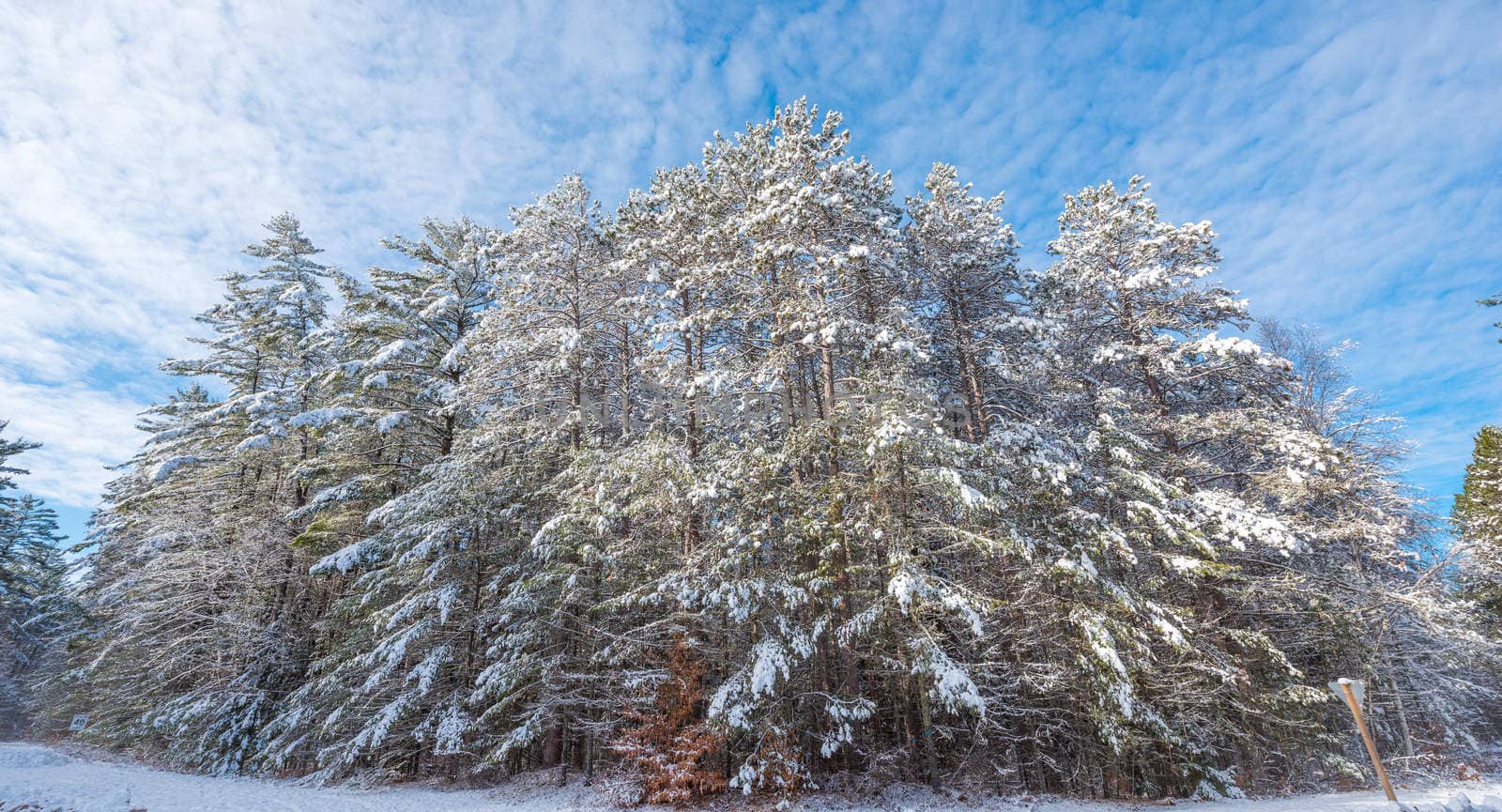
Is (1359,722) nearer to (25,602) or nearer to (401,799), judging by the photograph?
(401,799)

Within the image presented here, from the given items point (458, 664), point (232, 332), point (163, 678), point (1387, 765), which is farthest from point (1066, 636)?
point (232, 332)

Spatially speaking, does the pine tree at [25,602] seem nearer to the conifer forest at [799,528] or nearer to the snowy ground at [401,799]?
the conifer forest at [799,528]

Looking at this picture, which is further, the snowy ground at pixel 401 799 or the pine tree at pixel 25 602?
the pine tree at pixel 25 602

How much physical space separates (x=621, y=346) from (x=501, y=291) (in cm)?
362

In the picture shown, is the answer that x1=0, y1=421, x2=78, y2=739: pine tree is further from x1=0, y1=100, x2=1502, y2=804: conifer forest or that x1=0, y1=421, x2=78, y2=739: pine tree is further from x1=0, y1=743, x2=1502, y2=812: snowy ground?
x1=0, y1=743, x2=1502, y2=812: snowy ground

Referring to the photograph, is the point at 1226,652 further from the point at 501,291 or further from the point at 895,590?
the point at 501,291

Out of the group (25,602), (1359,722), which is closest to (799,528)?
(1359,722)

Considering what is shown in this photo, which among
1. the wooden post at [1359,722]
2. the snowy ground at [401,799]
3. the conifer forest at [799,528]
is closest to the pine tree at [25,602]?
the conifer forest at [799,528]

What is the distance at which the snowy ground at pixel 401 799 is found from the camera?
9570mm

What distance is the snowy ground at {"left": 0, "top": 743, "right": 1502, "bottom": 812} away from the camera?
9.57 meters

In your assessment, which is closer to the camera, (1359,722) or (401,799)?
(1359,722)

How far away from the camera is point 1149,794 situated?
11.7 metres

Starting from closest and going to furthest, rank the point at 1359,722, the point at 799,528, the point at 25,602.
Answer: the point at 1359,722 → the point at 799,528 → the point at 25,602

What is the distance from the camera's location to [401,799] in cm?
1150
